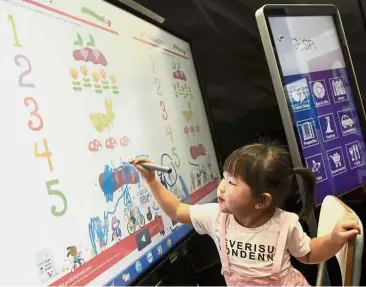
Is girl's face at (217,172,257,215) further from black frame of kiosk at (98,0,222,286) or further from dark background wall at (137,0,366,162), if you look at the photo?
dark background wall at (137,0,366,162)

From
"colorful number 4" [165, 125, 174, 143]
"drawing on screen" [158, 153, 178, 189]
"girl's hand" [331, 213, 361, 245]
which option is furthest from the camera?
"colorful number 4" [165, 125, 174, 143]

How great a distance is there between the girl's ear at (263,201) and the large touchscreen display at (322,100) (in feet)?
1.60

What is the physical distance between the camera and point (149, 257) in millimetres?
1116

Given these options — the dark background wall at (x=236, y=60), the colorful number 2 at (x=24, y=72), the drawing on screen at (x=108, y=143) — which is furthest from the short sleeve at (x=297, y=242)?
the dark background wall at (x=236, y=60)

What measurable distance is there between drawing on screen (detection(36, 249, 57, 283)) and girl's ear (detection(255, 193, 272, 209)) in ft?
1.64

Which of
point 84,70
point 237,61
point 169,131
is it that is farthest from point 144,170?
point 237,61

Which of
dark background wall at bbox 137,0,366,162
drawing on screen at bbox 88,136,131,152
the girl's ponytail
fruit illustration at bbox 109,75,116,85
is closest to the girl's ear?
the girl's ponytail

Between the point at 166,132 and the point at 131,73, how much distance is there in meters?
0.25

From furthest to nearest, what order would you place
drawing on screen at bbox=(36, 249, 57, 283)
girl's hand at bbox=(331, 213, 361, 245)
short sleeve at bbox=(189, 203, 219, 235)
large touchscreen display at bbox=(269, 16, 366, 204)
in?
large touchscreen display at bbox=(269, 16, 366, 204), short sleeve at bbox=(189, 203, 219, 235), girl's hand at bbox=(331, 213, 361, 245), drawing on screen at bbox=(36, 249, 57, 283)

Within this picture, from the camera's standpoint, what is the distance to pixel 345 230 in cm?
→ 92

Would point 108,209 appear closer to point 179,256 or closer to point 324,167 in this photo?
Answer: point 179,256

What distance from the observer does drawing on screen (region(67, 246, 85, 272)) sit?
83 cm

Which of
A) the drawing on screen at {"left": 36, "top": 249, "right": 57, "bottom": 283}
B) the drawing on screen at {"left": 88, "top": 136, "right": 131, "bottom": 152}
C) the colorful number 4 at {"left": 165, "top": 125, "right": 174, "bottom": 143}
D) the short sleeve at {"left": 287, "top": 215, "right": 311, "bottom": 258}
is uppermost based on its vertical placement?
the colorful number 4 at {"left": 165, "top": 125, "right": 174, "bottom": 143}

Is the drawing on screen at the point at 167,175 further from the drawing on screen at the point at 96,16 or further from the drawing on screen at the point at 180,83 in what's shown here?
the drawing on screen at the point at 96,16
